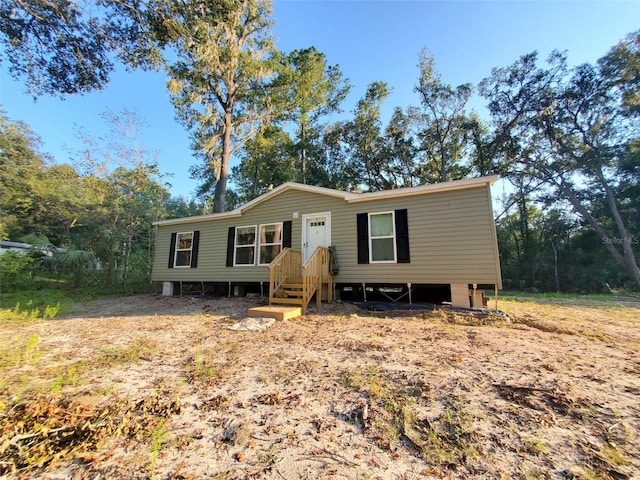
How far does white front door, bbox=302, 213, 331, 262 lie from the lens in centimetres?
811

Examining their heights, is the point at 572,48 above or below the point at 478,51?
above

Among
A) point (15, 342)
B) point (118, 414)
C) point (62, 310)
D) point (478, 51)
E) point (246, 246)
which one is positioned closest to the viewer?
point (118, 414)

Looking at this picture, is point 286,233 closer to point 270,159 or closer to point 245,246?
point 245,246

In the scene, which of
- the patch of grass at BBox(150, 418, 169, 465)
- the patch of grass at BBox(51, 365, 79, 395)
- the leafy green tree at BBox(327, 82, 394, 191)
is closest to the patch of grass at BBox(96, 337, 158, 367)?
the patch of grass at BBox(51, 365, 79, 395)

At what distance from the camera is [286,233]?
867cm

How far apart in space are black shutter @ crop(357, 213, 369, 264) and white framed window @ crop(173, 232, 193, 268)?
6625mm

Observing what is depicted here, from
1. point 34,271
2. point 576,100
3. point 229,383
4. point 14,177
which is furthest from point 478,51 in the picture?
point 14,177

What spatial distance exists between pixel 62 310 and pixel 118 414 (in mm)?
6936

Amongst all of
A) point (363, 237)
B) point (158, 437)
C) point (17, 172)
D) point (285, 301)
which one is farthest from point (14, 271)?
point (158, 437)

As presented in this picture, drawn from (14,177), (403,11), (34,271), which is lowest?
(34,271)

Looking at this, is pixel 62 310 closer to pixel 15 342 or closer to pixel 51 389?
pixel 15 342

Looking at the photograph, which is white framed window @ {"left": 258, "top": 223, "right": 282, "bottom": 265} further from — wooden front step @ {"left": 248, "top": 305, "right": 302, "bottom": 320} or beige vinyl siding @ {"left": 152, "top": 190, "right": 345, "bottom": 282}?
wooden front step @ {"left": 248, "top": 305, "right": 302, "bottom": 320}

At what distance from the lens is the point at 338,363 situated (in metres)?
3.37

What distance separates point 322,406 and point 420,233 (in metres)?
5.45
